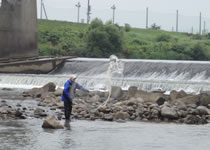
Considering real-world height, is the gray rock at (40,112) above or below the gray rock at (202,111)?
below

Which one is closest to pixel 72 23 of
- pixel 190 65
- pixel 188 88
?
pixel 190 65

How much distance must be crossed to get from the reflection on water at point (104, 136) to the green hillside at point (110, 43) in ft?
130

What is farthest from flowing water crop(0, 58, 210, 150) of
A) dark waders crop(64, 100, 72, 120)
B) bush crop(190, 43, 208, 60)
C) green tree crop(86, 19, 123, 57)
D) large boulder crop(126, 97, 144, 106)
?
bush crop(190, 43, 208, 60)

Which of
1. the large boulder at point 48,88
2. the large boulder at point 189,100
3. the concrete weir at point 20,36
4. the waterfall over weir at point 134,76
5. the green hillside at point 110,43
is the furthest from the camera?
the green hillside at point 110,43

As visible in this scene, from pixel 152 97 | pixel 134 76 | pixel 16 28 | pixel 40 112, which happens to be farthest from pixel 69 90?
pixel 16 28

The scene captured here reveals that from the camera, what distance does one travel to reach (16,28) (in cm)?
4597

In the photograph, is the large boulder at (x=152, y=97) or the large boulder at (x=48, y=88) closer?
the large boulder at (x=152, y=97)

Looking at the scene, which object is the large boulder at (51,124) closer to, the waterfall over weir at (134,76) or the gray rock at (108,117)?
the gray rock at (108,117)

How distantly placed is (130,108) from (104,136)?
549 cm

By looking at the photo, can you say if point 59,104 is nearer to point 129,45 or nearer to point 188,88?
point 188,88

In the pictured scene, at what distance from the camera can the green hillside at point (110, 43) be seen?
61.5m

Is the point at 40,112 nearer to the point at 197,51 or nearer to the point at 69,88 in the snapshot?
the point at 69,88

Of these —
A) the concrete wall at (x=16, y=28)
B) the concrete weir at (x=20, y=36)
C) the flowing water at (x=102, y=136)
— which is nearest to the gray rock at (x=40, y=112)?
the flowing water at (x=102, y=136)

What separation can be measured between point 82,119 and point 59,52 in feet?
154
